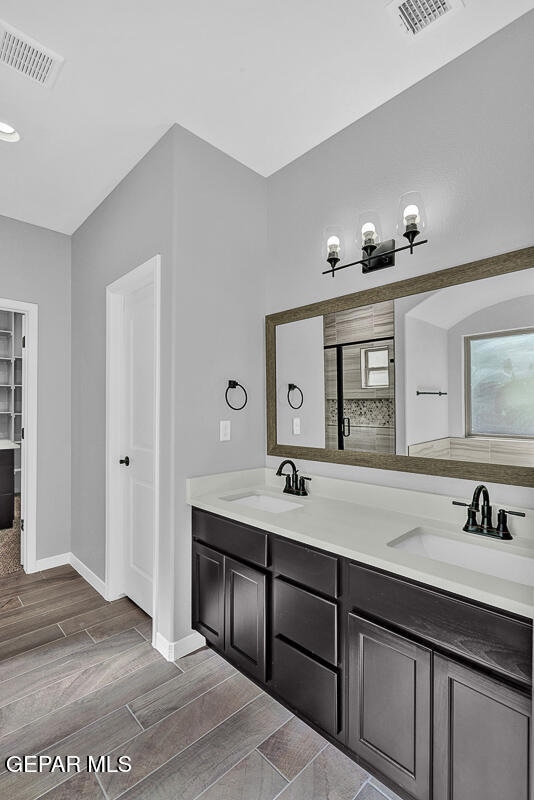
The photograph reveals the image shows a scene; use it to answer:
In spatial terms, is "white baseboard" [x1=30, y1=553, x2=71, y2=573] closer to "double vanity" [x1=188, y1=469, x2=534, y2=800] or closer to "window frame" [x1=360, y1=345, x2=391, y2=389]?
"double vanity" [x1=188, y1=469, x2=534, y2=800]

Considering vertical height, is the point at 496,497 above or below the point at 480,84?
below

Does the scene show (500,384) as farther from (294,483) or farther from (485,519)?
(294,483)

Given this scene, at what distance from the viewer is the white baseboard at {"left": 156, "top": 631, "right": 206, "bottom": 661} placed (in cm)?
214

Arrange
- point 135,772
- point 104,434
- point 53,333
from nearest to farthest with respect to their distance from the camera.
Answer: point 135,772
point 104,434
point 53,333

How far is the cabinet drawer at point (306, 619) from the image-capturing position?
4.96 feet

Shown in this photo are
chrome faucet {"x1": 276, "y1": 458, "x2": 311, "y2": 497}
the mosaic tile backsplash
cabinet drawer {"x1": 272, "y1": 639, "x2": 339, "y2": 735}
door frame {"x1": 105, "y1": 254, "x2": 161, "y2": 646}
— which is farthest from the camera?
door frame {"x1": 105, "y1": 254, "x2": 161, "y2": 646}

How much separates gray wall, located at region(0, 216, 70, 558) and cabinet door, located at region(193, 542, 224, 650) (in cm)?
183

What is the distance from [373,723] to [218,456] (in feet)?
4.56

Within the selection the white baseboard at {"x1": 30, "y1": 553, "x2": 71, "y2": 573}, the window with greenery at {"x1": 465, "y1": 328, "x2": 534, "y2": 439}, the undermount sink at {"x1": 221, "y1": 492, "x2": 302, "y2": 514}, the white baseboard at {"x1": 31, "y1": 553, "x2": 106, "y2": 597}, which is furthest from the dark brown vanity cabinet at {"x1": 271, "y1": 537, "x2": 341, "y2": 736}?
the white baseboard at {"x1": 30, "y1": 553, "x2": 71, "y2": 573}

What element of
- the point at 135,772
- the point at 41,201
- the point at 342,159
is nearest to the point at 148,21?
the point at 342,159

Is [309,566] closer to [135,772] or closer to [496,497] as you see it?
[496,497]

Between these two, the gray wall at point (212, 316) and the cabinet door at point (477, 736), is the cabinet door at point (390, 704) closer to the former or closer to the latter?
the cabinet door at point (477, 736)

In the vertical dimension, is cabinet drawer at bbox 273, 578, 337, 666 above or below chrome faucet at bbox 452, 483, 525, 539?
below

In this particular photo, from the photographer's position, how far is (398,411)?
193cm
